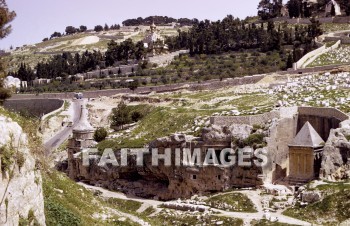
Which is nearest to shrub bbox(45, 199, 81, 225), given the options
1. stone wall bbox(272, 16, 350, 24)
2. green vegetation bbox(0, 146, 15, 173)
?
green vegetation bbox(0, 146, 15, 173)

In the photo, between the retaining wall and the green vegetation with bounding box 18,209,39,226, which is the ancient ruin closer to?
the green vegetation with bounding box 18,209,39,226

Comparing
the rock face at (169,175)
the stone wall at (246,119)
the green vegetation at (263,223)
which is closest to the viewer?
the green vegetation at (263,223)

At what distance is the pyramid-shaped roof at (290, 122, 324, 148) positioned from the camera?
38.8m

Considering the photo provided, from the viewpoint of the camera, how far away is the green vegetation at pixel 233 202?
3572 cm

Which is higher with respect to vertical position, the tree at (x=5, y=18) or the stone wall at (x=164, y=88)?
the tree at (x=5, y=18)

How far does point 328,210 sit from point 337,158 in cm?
566

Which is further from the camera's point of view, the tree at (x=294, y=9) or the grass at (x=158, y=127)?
the tree at (x=294, y=9)

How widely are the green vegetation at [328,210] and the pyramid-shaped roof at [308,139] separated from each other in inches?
235

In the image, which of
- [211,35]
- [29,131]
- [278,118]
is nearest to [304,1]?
[211,35]

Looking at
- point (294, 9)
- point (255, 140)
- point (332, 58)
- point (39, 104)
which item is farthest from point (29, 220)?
point (294, 9)

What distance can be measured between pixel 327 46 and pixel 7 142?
72768 millimetres

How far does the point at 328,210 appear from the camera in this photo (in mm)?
32406

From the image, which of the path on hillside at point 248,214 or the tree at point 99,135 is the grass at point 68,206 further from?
the tree at point 99,135

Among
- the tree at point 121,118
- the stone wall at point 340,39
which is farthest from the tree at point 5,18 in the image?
the stone wall at point 340,39
